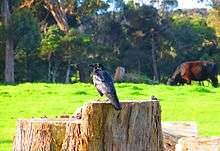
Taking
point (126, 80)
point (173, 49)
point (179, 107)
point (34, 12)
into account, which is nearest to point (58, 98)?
point (179, 107)

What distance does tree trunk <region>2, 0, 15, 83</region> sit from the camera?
114ft

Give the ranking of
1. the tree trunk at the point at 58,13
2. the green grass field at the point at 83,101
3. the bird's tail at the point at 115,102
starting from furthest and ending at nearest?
the tree trunk at the point at 58,13, the green grass field at the point at 83,101, the bird's tail at the point at 115,102

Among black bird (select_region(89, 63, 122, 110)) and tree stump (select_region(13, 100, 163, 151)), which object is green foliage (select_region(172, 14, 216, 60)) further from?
tree stump (select_region(13, 100, 163, 151))

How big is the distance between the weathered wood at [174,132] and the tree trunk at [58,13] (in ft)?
103

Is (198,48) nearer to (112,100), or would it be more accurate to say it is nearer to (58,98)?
(58,98)

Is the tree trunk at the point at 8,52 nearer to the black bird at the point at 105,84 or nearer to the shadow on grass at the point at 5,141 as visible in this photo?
the shadow on grass at the point at 5,141

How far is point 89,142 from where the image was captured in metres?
4.87

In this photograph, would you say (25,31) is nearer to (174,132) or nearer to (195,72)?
(195,72)

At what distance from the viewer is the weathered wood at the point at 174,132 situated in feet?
21.1

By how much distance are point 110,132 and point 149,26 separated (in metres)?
38.2

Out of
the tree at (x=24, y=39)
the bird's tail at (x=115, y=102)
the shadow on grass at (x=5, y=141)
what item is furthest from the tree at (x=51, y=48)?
the bird's tail at (x=115, y=102)

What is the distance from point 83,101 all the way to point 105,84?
46.7 ft

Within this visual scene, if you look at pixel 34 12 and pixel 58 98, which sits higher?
pixel 34 12

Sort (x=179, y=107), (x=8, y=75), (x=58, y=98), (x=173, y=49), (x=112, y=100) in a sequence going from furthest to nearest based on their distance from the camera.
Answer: (x=173, y=49) < (x=8, y=75) < (x=58, y=98) < (x=179, y=107) < (x=112, y=100)
